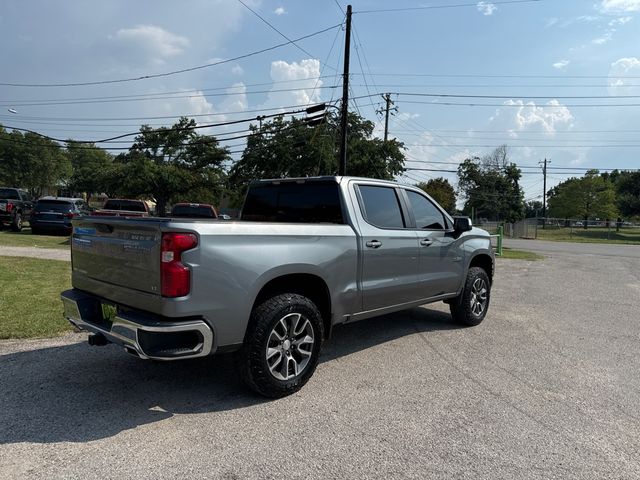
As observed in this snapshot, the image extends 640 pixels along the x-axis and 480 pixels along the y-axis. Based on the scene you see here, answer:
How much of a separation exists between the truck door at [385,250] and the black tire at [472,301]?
128 centimetres

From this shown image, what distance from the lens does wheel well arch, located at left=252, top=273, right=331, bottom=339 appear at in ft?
13.4

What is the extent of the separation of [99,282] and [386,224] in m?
2.86

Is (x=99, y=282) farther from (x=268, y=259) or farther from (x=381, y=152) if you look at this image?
(x=381, y=152)

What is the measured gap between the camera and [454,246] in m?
6.24

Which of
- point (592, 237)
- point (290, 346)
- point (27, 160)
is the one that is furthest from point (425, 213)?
point (27, 160)

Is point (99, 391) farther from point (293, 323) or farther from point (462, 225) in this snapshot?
point (462, 225)

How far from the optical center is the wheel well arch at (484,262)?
22.9ft

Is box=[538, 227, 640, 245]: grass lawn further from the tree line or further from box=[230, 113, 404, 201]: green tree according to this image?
box=[230, 113, 404, 201]: green tree

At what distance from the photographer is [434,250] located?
19.2 feet

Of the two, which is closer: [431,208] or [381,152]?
[431,208]

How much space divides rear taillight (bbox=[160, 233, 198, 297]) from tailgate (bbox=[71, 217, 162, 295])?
0.06m

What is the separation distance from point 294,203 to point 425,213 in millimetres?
1688

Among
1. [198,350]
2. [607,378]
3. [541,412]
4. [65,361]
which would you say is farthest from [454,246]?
[65,361]

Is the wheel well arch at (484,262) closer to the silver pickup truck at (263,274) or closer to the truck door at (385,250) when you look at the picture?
the silver pickup truck at (263,274)
